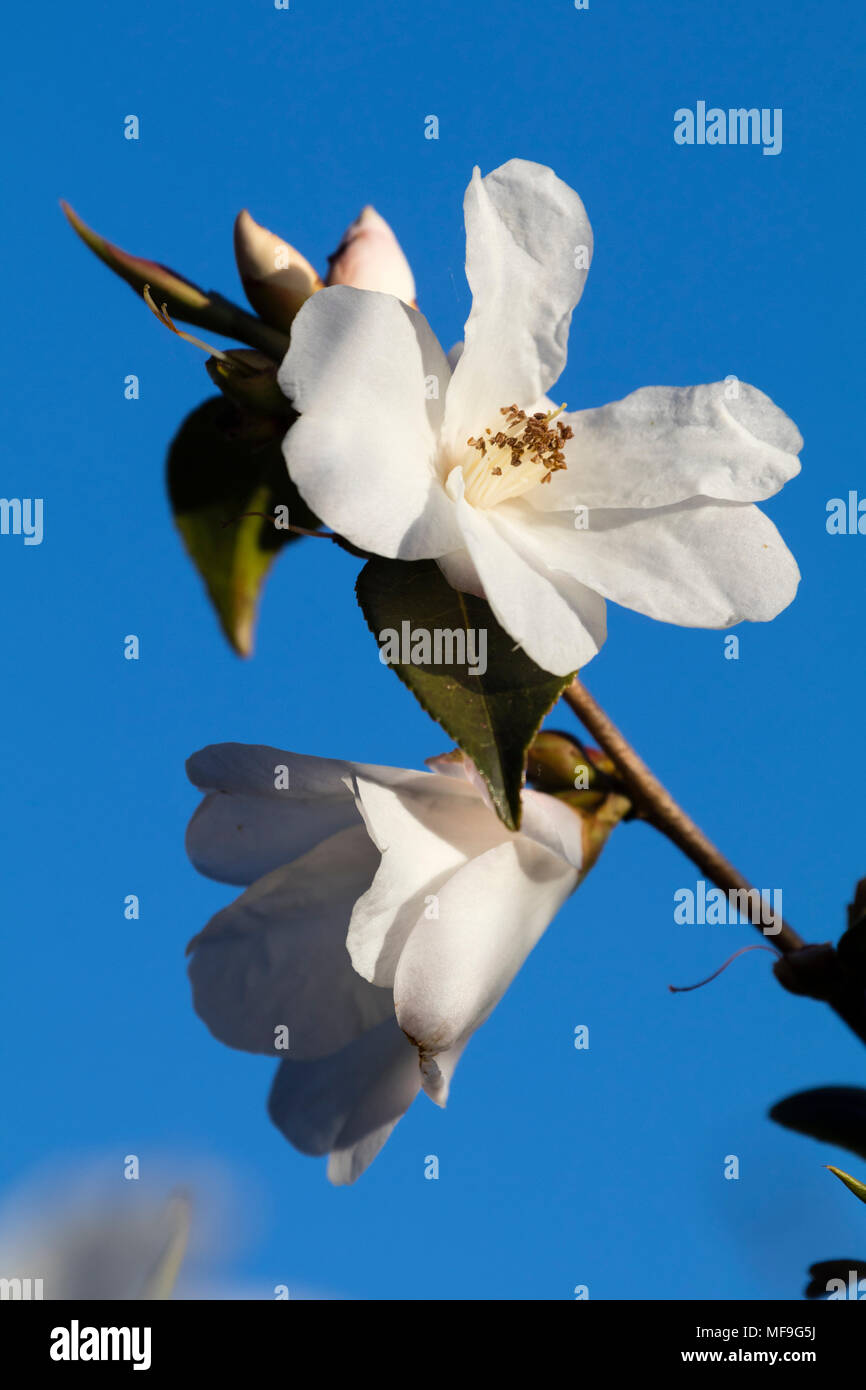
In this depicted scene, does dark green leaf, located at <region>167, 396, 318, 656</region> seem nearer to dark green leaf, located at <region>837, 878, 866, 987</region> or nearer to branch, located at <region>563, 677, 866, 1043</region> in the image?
branch, located at <region>563, 677, 866, 1043</region>

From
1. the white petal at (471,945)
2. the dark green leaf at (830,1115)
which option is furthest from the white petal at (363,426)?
the dark green leaf at (830,1115)

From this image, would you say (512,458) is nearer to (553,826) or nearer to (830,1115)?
(553,826)

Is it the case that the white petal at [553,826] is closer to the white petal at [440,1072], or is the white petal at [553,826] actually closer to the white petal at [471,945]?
the white petal at [471,945]

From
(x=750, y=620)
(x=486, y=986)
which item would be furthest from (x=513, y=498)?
(x=486, y=986)

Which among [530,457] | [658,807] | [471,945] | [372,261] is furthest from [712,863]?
[372,261]

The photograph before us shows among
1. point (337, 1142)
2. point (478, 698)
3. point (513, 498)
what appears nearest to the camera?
point (478, 698)
